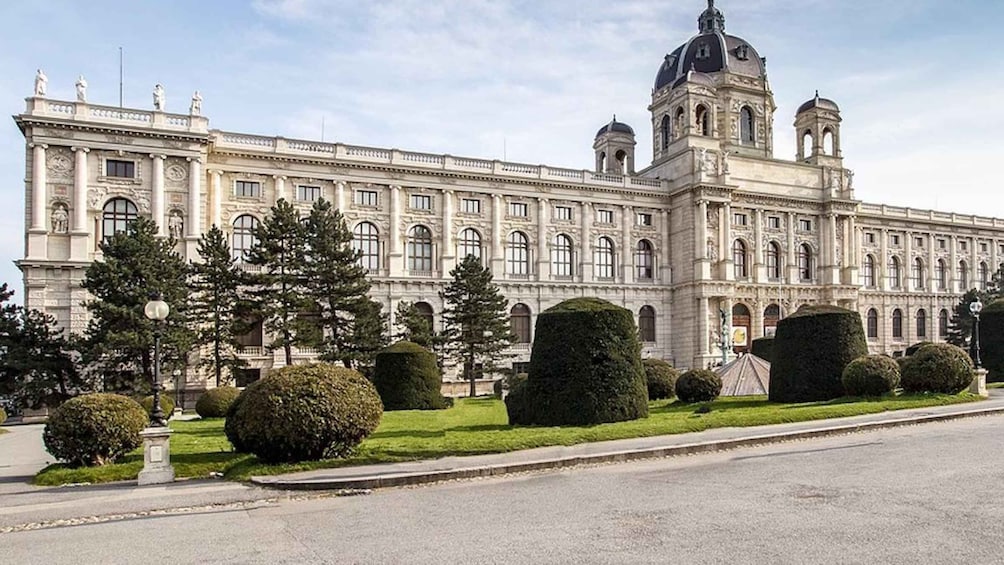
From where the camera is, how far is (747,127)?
75125 millimetres

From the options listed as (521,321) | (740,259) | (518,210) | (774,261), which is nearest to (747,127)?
(774,261)

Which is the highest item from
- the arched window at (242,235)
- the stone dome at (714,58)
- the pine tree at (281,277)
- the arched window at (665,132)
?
the stone dome at (714,58)

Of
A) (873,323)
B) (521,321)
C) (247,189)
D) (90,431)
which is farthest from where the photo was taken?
(873,323)

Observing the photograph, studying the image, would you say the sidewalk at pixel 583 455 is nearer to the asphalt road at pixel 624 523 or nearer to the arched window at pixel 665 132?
the asphalt road at pixel 624 523

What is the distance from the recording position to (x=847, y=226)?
7356 centimetres

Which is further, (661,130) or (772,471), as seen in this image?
(661,130)

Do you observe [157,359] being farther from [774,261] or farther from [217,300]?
[774,261]

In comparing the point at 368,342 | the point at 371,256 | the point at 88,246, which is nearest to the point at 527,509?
the point at 368,342

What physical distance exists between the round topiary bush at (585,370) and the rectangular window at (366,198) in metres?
35.5

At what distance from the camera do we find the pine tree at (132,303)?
1406 inches

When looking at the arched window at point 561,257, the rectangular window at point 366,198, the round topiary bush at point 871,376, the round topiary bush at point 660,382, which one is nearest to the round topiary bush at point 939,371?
the round topiary bush at point 871,376

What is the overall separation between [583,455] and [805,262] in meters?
62.6

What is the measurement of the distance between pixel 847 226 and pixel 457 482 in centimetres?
6814

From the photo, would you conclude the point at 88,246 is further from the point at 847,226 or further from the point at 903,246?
the point at 903,246
